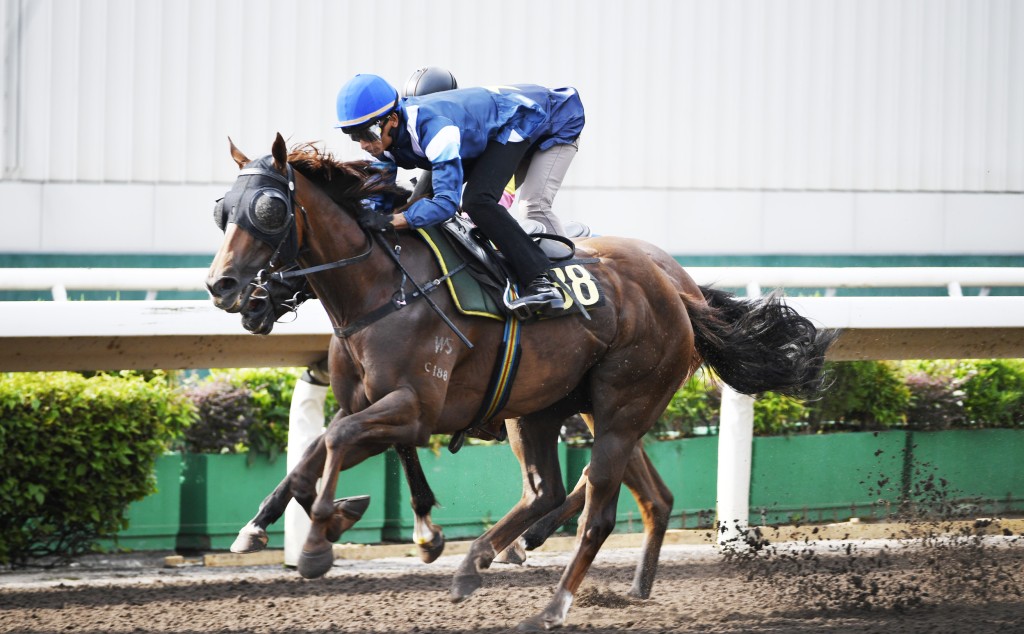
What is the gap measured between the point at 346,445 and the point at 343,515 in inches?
11.6

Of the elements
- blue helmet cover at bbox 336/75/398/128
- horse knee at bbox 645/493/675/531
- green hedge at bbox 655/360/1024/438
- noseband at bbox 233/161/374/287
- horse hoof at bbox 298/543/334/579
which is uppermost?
blue helmet cover at bbox 336/75/398/128

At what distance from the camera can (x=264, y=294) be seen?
417 cm

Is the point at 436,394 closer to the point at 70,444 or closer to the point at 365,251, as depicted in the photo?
the point at 365,251

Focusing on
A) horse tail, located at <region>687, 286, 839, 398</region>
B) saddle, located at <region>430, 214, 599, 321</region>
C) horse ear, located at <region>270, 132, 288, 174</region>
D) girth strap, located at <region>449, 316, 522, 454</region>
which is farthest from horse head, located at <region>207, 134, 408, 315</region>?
horse tail, located at <region>687, 286, 839, 398</region>

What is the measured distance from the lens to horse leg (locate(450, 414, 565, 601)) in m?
4.82

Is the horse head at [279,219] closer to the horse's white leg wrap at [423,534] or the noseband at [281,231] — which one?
the noseband at [281,231]

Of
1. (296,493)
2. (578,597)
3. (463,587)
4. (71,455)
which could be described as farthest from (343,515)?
(71,455)

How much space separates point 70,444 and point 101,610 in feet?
3.70

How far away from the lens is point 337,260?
173 inches

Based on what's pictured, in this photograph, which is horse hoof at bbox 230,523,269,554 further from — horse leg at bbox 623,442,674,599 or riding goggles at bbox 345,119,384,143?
horse leg at bbox 623,442,674,599

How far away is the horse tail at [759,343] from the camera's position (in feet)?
18.6

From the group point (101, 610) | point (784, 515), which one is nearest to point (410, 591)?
point (101, 610)

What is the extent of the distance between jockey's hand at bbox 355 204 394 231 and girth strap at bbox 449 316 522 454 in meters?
0.62

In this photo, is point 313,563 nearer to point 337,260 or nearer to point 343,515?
point 343,515
